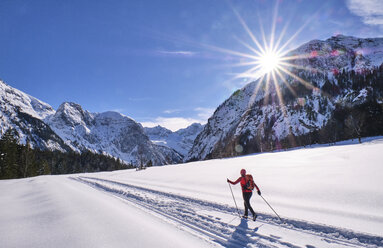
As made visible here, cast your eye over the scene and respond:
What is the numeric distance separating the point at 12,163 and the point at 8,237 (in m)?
53.7

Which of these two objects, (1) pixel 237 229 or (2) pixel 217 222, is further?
(2) pixel 217 222

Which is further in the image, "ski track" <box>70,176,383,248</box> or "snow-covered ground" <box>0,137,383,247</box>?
"snow-covered ground" <box>0,137,383,247</box>

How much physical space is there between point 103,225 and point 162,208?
353cm

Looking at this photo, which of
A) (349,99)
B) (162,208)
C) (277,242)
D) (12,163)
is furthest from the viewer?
(349,99)

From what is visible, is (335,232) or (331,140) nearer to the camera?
(335,232)

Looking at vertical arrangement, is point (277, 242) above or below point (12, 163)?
above

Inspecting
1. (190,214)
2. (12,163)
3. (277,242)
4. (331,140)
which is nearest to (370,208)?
(277,242)

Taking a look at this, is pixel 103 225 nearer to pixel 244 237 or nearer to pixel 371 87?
pixel 244 237

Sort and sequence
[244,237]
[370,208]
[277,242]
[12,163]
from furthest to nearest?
[12,163]
[370,208]
[244,237]
[277,242]

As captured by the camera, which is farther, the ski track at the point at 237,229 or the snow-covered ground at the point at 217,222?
the snow-covered ground at the point at 217,222

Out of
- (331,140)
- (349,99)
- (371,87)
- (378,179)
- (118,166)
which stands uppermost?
(371,87)

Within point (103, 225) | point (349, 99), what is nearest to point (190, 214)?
point (103, 225)

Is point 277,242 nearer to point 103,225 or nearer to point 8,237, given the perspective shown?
point 103,225

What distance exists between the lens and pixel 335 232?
6273mm
